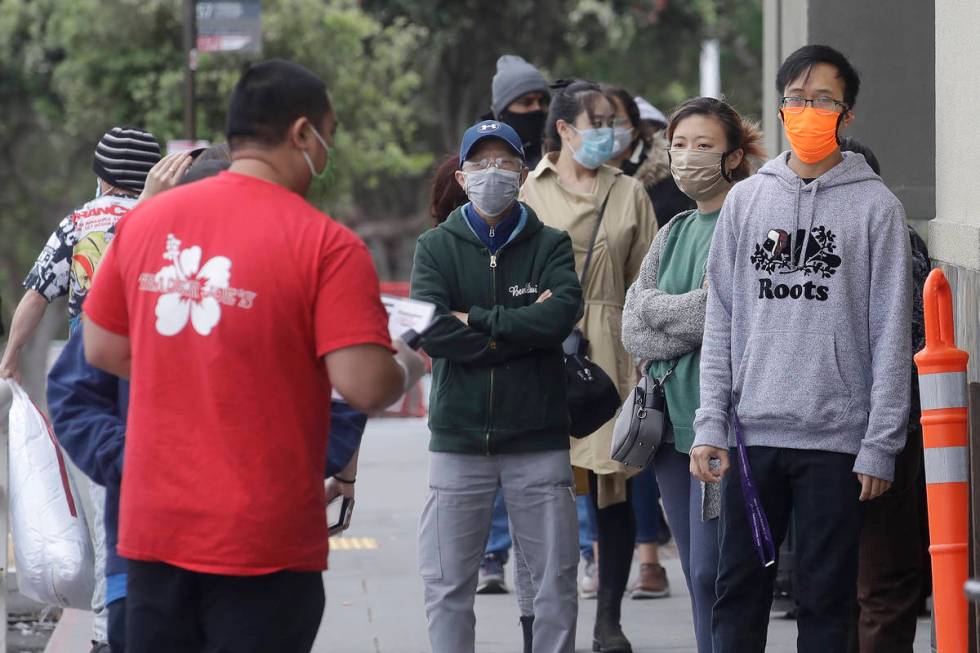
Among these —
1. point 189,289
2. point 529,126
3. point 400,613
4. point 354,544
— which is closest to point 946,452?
point 189,289

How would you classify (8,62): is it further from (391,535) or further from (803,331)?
(803,331)

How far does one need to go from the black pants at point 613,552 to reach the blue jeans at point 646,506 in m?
1.09

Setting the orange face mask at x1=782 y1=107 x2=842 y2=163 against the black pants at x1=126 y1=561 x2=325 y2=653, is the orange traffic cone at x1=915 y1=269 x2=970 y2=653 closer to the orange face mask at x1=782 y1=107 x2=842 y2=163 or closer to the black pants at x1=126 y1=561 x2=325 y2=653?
the orange face mask at x1=782 y1=107 x2=842 y2=163

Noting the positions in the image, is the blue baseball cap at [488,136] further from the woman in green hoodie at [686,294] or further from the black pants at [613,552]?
the black pants at [613,552]

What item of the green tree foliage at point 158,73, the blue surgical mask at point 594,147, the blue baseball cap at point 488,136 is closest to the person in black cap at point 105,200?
the blue baseball cap at point 488,136

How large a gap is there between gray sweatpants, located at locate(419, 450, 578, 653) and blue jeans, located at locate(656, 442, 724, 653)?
0.37 m

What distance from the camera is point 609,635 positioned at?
6.57 metres

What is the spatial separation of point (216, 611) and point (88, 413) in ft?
2.61

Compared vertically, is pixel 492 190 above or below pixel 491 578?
above

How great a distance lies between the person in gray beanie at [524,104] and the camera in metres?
8.09

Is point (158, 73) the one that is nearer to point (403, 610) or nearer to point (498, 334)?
point (403, 610)

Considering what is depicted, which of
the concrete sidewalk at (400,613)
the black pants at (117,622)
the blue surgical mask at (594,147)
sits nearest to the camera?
the black pants at (117,622)

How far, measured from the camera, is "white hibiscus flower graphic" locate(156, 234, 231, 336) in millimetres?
3484

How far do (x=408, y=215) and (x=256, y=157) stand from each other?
1444 inches
